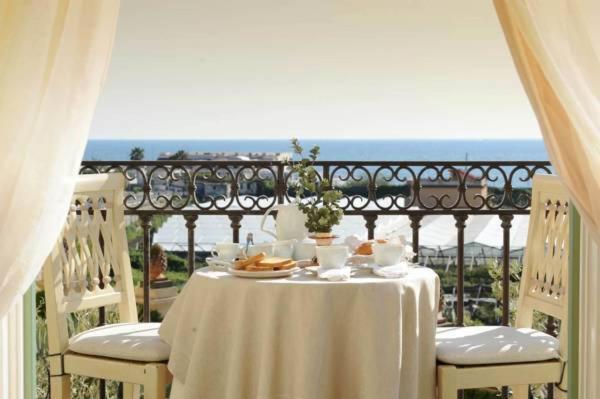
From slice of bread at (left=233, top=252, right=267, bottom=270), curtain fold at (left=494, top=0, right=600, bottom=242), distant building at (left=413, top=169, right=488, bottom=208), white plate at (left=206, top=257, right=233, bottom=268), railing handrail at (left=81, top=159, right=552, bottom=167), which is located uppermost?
curtain fold at (left=494, top=0, right=600, bottom=242)

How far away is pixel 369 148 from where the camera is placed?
42062mm

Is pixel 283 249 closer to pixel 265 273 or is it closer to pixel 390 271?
pixel 265 273

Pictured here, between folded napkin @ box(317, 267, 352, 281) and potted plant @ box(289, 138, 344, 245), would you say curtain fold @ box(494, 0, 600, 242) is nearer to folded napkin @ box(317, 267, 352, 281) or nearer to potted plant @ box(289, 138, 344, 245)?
folded napkin @ box(317, 267, 352, 281)

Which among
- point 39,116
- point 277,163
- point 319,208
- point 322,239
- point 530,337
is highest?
point 39,116

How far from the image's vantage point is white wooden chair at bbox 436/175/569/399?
9.55ft

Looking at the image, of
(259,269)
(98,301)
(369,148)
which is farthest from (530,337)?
(369,148)

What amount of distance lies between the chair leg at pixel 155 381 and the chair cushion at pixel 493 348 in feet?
3.09

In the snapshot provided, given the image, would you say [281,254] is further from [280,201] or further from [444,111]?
[444,111]

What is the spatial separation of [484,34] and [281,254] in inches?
1245

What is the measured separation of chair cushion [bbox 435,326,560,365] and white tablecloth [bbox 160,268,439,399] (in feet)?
0.64

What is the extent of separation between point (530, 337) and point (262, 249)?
39.7 inches

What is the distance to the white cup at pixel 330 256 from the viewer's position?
109 inches
